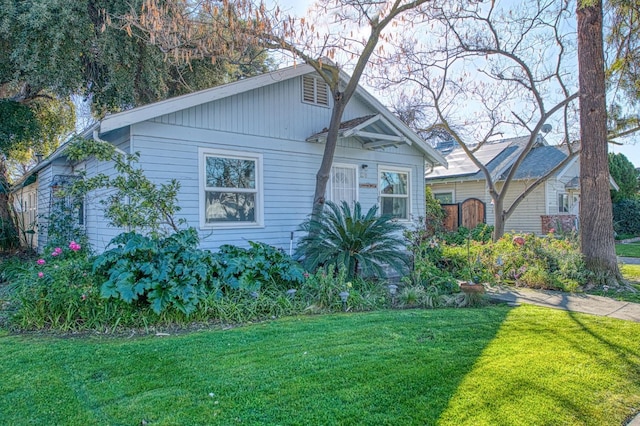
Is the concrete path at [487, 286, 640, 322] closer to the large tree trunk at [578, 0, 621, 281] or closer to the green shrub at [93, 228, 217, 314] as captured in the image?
the large tree trunk at [578, 0, 621, 281]

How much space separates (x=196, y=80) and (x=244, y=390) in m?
11.6

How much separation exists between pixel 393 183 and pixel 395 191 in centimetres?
22

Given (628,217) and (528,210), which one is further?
(628,217)

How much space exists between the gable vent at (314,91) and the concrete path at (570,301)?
543 centimetres

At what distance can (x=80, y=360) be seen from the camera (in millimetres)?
3523

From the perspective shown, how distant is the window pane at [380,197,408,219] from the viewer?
10480mm

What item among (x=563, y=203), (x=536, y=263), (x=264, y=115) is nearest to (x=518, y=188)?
(x=563, y=203)

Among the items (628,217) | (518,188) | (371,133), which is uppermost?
(371,133)

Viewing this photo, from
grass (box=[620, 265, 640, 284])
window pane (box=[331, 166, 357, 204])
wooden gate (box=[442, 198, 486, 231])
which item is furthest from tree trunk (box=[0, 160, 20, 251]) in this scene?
grass (box=[620, 265, 640, 284])

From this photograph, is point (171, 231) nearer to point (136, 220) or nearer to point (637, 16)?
point (136, 220)

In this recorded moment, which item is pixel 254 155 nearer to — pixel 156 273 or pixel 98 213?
pixel 98 213

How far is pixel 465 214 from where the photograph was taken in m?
16.8

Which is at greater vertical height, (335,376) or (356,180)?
(356,180)

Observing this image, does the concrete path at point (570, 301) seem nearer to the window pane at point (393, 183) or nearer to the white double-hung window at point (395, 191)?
the white double-hung window at point (395, 191)
